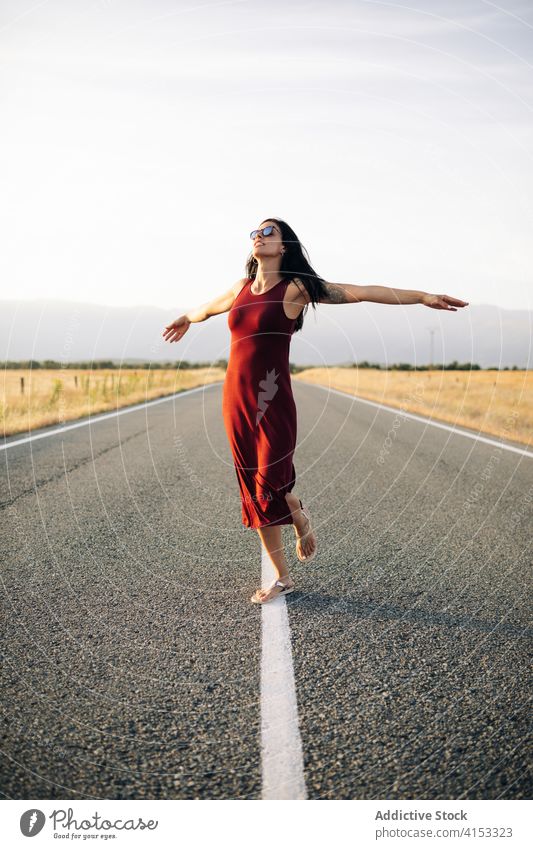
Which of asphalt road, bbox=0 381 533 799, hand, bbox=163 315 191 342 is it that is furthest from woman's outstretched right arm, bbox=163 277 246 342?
asphalt road, bbox=0 381 533 799

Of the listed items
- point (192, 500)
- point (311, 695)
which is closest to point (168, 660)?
point (311, 695)

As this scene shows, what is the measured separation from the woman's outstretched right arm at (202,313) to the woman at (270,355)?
66 millimetres

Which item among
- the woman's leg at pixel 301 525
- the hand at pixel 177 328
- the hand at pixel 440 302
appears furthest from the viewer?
the hand at pixel 177 328

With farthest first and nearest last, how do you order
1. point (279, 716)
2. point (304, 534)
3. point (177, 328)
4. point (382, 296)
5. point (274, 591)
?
point (177, 328)
point (304, 534)
point (274, 591)
point (382, 296)
point (279, 716)

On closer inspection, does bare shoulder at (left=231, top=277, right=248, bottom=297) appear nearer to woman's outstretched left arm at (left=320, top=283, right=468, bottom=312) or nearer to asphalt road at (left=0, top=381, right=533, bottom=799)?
woman's outstretched left arm at (left=320, top=283, right=468, bottom=312)

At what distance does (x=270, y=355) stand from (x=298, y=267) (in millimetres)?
465

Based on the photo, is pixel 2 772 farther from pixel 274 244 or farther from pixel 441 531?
pixel 441 531

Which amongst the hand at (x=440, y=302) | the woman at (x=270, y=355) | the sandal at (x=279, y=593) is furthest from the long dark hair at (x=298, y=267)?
the sandal at (x=279, y=593)

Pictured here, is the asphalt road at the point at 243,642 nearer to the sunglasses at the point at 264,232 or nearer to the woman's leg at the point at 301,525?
the woman's leg at the point at 301,525

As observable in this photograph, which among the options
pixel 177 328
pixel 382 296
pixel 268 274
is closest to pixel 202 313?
pixel 177 328

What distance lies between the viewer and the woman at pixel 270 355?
12.1ft

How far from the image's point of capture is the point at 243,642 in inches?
133

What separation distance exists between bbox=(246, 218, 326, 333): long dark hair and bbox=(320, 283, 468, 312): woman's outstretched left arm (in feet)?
0.16

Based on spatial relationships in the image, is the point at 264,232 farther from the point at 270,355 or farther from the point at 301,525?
the point at 301,525
